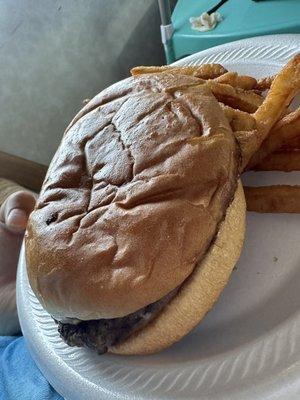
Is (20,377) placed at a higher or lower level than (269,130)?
lower

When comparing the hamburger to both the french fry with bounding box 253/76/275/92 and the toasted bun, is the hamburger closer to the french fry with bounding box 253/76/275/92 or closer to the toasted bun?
the toasted bun

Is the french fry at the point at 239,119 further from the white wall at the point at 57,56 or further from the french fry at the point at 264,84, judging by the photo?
the white wall at the point at 57,56

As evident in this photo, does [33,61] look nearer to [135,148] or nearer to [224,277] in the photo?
[135,148]

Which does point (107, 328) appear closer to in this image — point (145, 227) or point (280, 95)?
point (145, 227)

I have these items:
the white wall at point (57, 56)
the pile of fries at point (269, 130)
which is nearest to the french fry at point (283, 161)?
the pile of fries at point (269, 130)

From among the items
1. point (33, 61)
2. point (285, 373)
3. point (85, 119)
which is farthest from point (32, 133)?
point (285, 373)

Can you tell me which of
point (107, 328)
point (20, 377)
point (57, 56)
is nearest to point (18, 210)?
point (20, 377)
